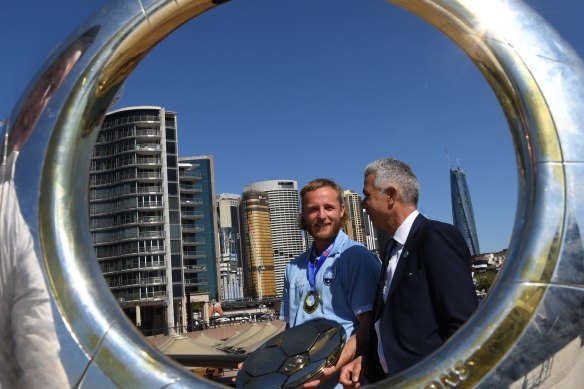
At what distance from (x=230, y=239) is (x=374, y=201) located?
134 meters

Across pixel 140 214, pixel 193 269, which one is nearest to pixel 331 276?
pixel 140 214

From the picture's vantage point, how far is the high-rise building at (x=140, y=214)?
48.1 meters

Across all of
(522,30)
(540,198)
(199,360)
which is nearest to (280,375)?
(540,198)

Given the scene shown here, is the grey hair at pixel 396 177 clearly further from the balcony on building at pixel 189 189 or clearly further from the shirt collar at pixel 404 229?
the balcony on building at pixel 189 189

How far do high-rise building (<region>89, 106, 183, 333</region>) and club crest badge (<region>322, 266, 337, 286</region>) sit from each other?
1882 inches

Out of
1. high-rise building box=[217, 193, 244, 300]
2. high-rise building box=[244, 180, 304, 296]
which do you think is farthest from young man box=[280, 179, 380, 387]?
high-rise building box=[217, 193, 244, 300]

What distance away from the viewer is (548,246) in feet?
3.41

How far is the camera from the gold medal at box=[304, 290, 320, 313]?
1.87m

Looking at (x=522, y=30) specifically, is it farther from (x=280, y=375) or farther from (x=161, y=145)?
(x=161, y=145)

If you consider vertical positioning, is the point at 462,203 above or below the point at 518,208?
above

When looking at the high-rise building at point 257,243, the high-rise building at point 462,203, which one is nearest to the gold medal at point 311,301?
the high-rise building at point 257,243

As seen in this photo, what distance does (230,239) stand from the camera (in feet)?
440

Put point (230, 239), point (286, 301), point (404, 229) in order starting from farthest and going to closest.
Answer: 1. point (230, 239)
2. point (286, 301)
3. point (404, 229)

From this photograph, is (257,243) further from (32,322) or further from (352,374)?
(32,322)
